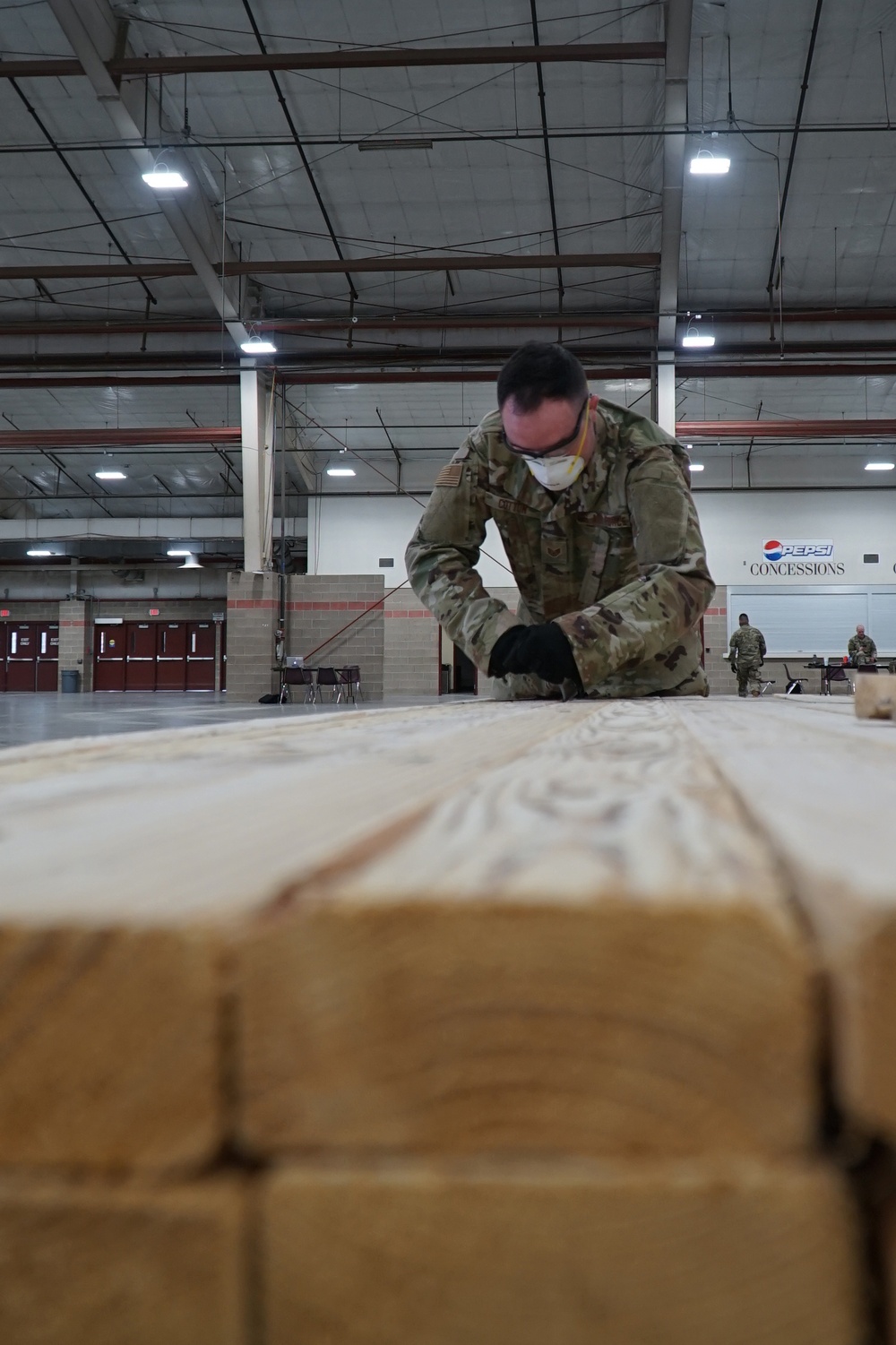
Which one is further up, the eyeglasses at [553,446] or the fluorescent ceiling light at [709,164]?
the fluorescent ceiling light at [709,164]

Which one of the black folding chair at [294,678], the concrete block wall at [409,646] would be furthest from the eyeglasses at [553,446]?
the concrete block wall at [409,646]

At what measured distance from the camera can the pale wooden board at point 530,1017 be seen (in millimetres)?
186

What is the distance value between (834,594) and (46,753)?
15.0 metres

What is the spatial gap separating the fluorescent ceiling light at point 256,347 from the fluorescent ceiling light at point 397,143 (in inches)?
106

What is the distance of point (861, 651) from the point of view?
1247 centimetres

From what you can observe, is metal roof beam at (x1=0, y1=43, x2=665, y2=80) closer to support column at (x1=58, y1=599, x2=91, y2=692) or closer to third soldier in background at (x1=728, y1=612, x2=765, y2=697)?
third soldier in background at (x1=728, y1=612, x2=765, y2=697)

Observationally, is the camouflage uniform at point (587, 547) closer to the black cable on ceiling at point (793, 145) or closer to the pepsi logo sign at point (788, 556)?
the black cable on ceiling at point (793, 145)

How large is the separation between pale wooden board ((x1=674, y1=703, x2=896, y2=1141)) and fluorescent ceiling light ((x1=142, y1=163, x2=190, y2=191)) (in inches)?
341

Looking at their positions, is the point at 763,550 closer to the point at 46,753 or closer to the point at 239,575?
the point at 239,575

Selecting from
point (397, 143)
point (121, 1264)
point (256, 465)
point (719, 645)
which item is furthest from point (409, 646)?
point (121, 1264)

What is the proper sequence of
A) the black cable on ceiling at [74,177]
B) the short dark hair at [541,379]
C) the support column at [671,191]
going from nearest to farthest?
the short dark hair at [541,379] → the support column at [671,191] → the black cable on ceiling at [74,177]

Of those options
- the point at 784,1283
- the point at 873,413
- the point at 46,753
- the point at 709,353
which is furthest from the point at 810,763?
the point at 873,413

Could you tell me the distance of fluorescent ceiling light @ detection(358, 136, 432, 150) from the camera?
25.6 ft

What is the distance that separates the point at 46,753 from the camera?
0.65 metres
